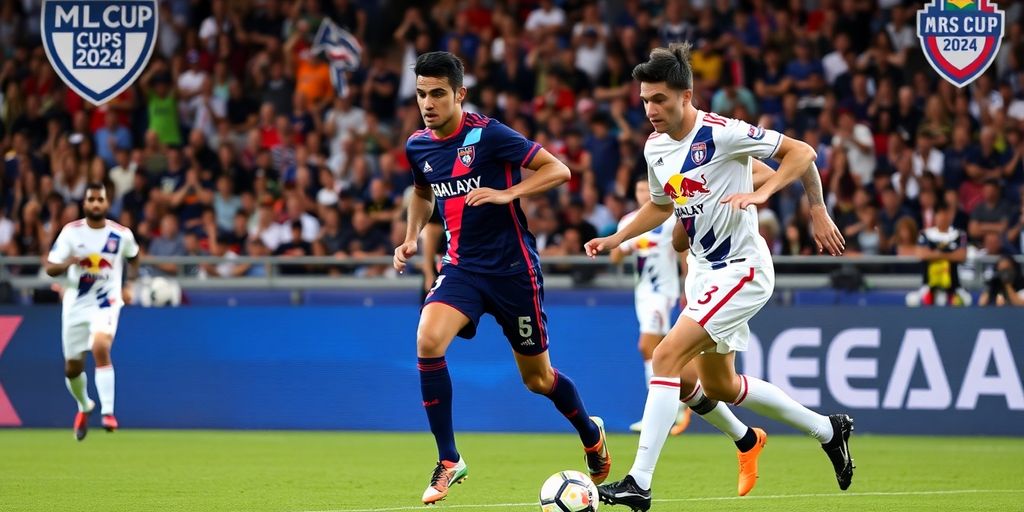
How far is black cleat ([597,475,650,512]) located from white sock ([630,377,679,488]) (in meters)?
0.09

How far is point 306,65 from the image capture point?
805 inches

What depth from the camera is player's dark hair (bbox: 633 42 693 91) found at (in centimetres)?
768

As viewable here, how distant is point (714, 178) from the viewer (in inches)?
312

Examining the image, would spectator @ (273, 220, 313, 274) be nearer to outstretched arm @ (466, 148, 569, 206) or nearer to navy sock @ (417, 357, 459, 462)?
outstretched arm @ (466, 148, 569, 206)

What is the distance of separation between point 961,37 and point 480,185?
359cm

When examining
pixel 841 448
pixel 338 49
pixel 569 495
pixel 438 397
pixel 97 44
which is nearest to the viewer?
pixel 569 495

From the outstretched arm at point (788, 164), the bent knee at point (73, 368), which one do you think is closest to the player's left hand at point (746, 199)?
the outstretched arm at point (788, 164)

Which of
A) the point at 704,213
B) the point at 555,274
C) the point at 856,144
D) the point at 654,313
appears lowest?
the point at 555,274

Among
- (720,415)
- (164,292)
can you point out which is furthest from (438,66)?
(164,292)

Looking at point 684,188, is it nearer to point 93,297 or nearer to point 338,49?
point 93,297

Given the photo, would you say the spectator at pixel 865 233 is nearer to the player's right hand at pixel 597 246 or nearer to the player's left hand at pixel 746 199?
the player's right hand at pixel 597 246

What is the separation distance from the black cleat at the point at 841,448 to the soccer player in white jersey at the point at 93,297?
25.0 ft

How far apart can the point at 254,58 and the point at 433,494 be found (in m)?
14.3

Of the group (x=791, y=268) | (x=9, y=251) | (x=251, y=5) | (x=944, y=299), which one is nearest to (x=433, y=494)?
(x=944, y=299)
